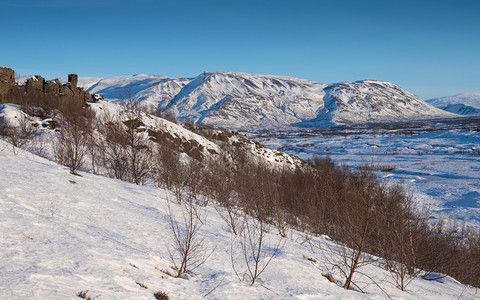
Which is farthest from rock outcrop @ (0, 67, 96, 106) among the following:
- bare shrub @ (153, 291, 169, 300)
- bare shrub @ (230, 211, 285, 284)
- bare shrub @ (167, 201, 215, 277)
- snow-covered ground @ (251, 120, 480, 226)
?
snow-covered ground @ (251, 120, 480, 226)

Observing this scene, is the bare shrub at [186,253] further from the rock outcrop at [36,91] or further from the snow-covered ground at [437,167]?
the rock outcrop at [36,91]

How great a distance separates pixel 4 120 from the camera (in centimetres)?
2241

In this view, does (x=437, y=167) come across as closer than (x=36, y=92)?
No

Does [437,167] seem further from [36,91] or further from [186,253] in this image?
[36,91]

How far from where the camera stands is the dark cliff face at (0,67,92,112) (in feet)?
95.9

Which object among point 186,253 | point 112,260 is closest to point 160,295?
point 186,253

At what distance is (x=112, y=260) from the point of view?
5383 millimetres

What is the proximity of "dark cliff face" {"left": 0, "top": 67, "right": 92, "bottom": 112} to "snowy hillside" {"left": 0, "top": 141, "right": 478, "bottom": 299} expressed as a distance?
76.7 feet

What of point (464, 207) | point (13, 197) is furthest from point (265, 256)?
point (464, 207)

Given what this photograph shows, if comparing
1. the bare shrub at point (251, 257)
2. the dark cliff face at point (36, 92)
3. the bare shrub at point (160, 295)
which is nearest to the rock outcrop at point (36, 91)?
the dark cliff face at point (36, 92)

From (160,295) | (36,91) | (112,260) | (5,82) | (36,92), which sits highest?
(5,82)

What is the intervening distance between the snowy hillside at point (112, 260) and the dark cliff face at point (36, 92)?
23.4 m

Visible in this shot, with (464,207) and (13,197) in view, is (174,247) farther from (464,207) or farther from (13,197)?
(464,207)

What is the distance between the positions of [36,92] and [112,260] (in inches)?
1340
